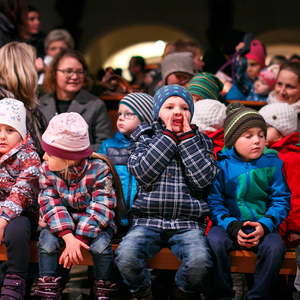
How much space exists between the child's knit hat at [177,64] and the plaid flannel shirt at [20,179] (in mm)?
1887

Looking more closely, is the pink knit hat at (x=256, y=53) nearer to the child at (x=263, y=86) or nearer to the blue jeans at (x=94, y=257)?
the child at (x=263, y=86)

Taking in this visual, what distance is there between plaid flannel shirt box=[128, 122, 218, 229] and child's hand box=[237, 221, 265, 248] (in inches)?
11.8

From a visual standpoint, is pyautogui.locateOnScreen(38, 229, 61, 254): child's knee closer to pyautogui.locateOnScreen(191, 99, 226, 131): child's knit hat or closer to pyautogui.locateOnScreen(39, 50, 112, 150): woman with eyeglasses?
pyautogui.locateOnScreen(191, 99, 226, 131): child's knit hat

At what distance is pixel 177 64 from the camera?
20.7 ft

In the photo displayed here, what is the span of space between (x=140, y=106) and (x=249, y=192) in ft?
3.35

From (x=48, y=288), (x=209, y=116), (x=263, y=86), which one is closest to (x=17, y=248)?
(x=48, y=288)

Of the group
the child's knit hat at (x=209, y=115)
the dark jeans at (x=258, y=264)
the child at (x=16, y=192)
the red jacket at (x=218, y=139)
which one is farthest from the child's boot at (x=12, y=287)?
the child's knit hat at (x=209, y=115)

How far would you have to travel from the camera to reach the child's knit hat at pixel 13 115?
15.6ft

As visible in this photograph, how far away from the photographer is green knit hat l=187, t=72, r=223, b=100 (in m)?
5.80

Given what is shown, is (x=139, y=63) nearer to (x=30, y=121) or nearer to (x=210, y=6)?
(x=30, y=121)

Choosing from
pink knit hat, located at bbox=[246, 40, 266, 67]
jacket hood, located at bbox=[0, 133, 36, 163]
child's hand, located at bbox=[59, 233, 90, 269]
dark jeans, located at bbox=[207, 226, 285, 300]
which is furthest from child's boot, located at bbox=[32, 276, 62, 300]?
pink knit hat, located at bbox=[246, 40, 266, 67]

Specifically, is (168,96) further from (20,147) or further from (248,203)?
(20,147)

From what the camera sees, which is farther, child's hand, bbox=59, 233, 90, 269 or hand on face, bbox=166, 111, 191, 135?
hand on face, bbox=166, 111, 191, 135

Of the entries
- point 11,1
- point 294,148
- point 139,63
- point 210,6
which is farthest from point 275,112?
point 210,6
